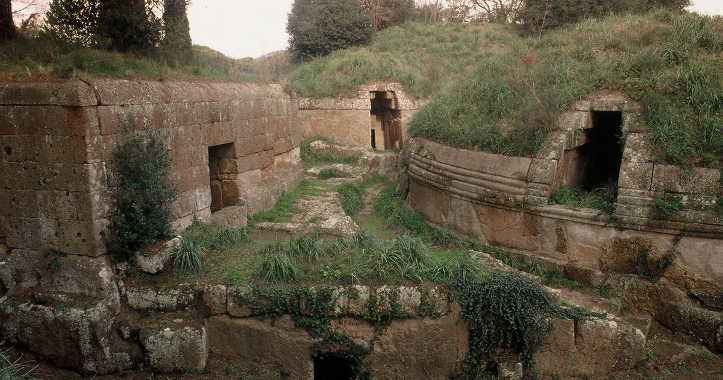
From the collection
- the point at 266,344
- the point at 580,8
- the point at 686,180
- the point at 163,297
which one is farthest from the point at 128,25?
the point at 580,8

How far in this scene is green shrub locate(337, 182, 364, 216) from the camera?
949 centimetres

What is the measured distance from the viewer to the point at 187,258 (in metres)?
5.48

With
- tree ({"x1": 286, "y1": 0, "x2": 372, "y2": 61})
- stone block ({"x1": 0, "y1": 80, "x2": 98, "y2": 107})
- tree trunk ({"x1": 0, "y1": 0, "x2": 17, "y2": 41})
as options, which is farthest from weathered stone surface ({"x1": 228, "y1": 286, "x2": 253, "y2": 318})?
tree ({"x1": 286, "y1": 0, "x2": 372, "y2": 61})

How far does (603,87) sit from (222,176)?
5.91 meters

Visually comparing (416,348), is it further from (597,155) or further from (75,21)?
(75,21)

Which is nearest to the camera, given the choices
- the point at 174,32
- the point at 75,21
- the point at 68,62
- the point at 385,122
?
the point at 68,62

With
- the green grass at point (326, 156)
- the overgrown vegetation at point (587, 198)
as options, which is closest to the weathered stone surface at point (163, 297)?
the overgrown vegetation at point (587, 198)

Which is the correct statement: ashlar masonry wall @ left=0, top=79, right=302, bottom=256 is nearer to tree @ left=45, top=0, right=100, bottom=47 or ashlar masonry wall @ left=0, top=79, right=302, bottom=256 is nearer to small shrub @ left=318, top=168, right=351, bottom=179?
tree @ left=45, top=0, right=100, bottom=47

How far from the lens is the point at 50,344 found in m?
5.14

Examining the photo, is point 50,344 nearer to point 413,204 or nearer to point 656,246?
point 413,204

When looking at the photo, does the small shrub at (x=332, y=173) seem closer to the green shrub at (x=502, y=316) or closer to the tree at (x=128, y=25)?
the tree at (x=128, y=25)

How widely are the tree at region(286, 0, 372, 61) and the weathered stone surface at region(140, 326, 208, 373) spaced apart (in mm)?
15413

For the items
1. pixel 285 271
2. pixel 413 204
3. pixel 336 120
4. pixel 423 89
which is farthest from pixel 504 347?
pixel 423 89

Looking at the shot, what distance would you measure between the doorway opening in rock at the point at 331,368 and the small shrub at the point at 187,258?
163cm
